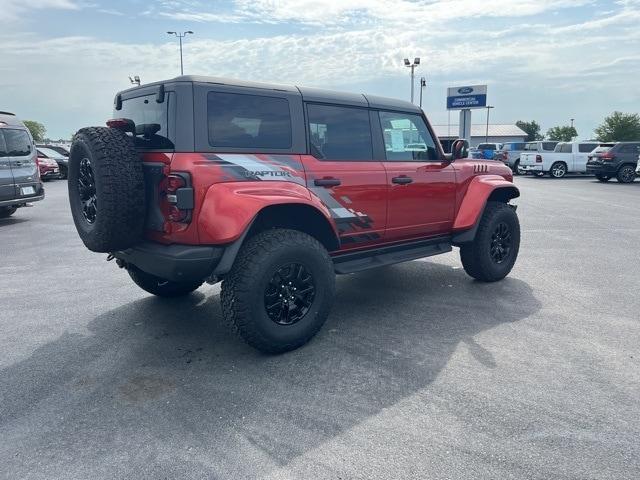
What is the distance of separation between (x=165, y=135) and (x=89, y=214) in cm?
97

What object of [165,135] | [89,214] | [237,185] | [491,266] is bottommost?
[491,266]

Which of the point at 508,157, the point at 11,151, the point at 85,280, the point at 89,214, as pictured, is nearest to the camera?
the point at 89,214

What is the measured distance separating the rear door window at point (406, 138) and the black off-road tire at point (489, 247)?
Result: 0.97 m

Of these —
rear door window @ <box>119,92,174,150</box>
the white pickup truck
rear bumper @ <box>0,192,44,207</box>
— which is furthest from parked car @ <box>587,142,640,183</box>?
rear door window @ <box>119,92,174,150</box>

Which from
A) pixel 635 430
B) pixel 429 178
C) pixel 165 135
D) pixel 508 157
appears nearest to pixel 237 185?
pixel 165 135

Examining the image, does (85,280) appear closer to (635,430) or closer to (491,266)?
(491,266)

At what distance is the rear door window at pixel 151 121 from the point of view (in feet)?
11.2

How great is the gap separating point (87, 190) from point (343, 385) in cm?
246

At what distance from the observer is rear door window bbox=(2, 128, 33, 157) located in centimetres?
1009

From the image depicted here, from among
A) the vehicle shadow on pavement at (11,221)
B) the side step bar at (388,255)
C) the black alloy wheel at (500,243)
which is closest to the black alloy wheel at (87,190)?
the side step bar at (388,255)

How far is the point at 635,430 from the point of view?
266cm

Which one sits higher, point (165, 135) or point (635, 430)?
point (165, 135)

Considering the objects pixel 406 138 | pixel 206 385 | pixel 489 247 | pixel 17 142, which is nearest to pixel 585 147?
pixel 489 247

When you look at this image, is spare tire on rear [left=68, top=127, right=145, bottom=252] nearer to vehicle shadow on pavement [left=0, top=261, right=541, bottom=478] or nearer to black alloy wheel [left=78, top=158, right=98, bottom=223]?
black alloy wheel [left=78, top=158, right=98, bottom=223]
